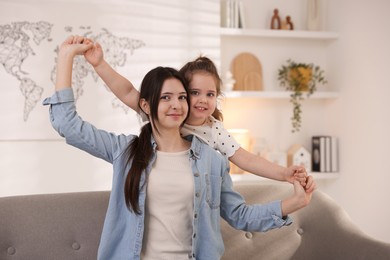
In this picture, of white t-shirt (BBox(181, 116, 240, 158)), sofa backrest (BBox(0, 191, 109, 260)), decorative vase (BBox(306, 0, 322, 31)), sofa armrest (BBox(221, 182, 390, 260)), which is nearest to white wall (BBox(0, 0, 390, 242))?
decorative vase (BBox(306, 0, 322, 31))

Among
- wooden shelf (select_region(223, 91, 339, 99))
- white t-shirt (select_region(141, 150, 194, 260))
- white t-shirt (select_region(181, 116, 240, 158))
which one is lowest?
white t-shirt (select_region(141, 150, 194, 260))

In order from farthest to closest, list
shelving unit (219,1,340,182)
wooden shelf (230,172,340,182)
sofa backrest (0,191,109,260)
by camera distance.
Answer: shelving unit (219,1,340,182) → wooden shelf (230,172,340,182) → sofa backrest (0,191,109,260)

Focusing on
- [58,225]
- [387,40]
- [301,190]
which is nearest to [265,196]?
[301,190]

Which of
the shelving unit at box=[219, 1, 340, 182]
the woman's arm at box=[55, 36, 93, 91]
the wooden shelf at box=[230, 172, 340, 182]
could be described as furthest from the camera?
the shelving unit at box=[219, 1, 340, 182]

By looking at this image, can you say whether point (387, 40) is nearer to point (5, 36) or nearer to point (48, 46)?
point (48, 46)

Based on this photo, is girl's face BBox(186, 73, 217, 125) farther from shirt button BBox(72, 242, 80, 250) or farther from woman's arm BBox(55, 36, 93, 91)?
shirt button BBox(72, 242, 80, 250)

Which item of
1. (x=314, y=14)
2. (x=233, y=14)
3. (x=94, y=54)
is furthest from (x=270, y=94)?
(x=94, y=54)

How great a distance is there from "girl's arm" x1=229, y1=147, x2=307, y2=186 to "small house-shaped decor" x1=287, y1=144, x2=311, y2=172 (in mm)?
2407

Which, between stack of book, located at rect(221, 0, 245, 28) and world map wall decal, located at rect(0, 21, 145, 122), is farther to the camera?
stack of book, located at rect(221, 0, 245, 28)

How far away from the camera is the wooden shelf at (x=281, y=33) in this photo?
4402mm

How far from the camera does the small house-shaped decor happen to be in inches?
179

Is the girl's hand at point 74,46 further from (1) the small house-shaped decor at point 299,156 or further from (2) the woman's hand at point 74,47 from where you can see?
(1) the small house-shaped decor at point 299,156

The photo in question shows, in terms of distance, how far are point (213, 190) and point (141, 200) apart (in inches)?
10.9

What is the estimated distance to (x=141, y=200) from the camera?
6.33 ft
